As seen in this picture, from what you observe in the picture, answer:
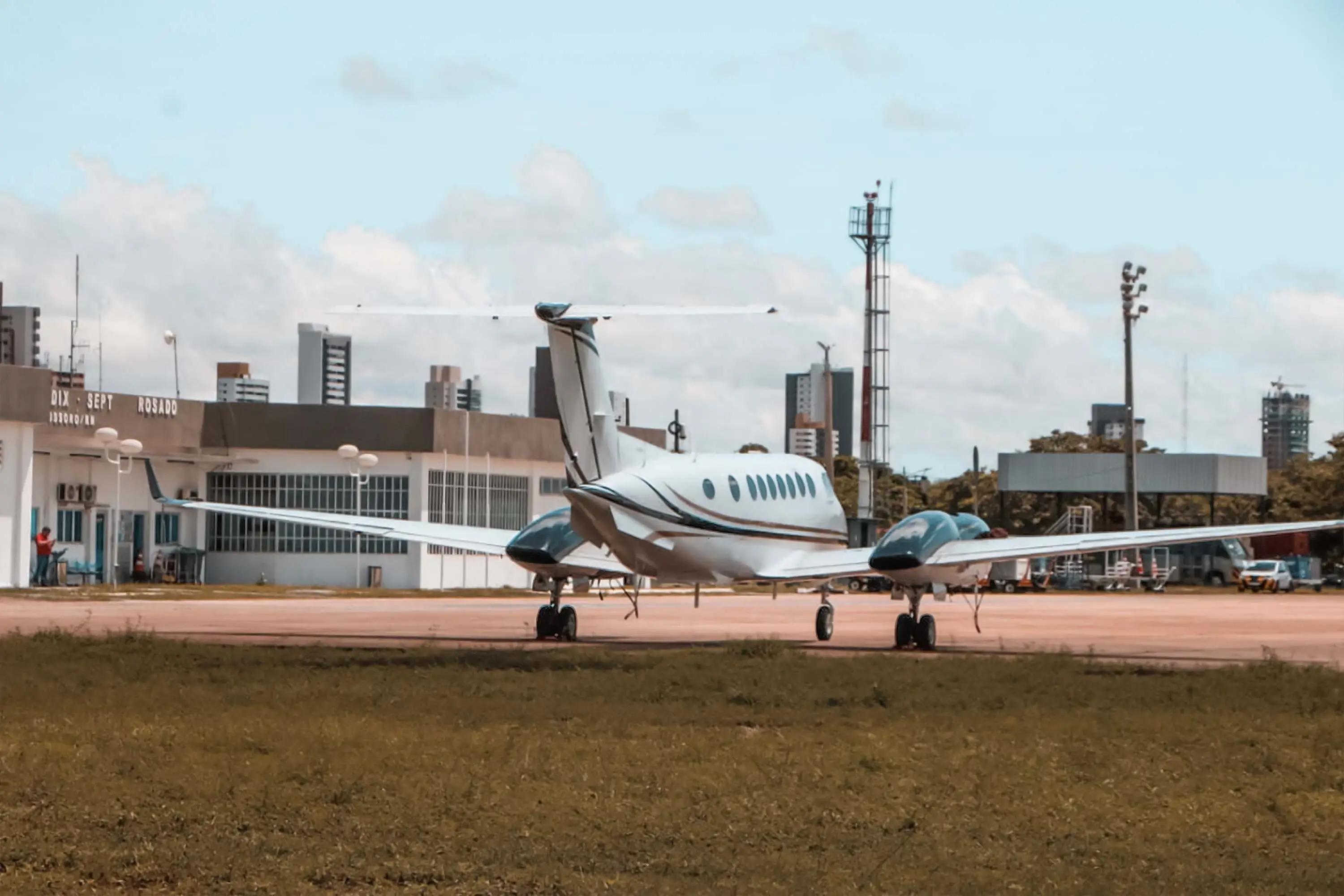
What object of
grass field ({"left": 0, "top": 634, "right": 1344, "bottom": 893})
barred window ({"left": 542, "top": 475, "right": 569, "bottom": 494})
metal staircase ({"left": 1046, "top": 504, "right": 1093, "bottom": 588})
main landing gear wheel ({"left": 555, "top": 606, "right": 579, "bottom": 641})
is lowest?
grass field ({"left": 0, "top": 634, "right": 1344, "bottom": 893})

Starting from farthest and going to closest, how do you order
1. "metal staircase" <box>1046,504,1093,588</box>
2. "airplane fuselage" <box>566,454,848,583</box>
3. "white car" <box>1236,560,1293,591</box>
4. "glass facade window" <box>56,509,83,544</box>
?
"metal staircase" <box>1046,504,1093,588</box>
"white car" <box>1236,560,1293,591</box>
"glass facade window" <box>56,509,83,544</box>
"airplane fuselage" <box>566,454,848,583</box>

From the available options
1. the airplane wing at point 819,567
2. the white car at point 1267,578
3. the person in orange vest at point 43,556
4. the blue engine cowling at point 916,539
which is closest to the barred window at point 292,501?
the person in orange vest at point 43,556

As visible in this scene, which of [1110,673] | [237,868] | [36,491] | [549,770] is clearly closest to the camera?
[237,868]

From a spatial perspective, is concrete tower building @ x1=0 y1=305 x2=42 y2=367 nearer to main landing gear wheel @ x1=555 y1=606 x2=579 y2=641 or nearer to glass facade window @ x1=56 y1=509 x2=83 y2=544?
glass facade window @ x1=56 y1=509 x2=83 y2=544

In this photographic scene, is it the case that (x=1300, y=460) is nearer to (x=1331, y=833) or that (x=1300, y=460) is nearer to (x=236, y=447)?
(x=236, y=447)

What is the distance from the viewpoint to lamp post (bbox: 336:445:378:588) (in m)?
61.0

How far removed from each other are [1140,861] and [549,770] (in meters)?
4.11

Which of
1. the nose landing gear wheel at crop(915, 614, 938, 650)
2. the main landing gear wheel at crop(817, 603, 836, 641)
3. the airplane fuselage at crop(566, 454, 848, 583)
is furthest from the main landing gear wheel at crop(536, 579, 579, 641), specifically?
the nose landing gear wheel at crop(915, 614, 938, 650)

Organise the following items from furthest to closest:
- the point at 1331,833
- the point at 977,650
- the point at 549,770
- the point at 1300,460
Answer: the point at 1300,460, the point at 977,650, the point at 549,770, the point at 1331,833

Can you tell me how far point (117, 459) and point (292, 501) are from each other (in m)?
10.8

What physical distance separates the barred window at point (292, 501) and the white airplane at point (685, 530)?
37377 mm

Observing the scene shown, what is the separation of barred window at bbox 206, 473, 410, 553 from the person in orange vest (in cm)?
1095

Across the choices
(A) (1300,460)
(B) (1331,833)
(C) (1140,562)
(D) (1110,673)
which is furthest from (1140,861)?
(A) (1300,460)

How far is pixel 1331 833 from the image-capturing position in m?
10.5
